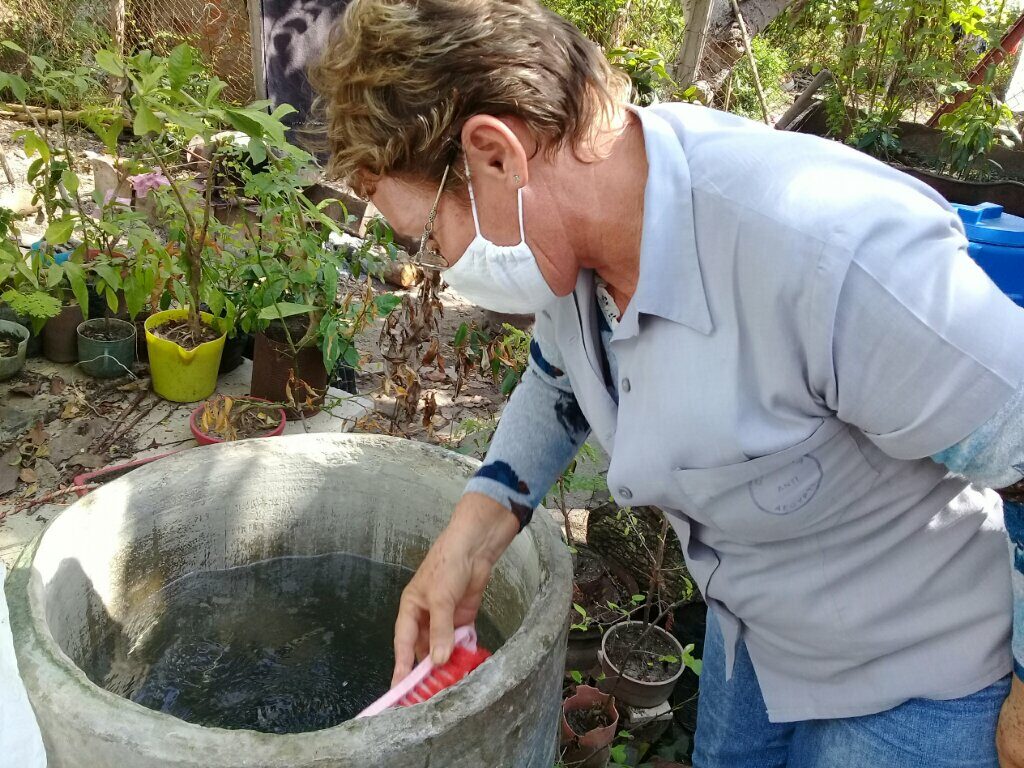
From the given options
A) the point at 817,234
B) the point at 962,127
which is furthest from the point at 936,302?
the point at 962,127

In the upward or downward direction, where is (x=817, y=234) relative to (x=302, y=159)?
upward

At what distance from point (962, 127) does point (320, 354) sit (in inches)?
180

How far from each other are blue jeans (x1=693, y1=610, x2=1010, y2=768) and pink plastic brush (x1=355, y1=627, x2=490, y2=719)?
0.45m

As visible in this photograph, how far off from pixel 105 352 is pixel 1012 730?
3317 millimetres

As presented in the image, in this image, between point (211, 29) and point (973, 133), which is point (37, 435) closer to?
point (211, 29)

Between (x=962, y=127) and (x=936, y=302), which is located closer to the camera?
(x=936, y=302)

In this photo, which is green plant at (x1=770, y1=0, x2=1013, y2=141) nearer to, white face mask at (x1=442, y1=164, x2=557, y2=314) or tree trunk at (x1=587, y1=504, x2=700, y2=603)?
tree trunk at (x1=587, y1=504, x2=700, y2=603)

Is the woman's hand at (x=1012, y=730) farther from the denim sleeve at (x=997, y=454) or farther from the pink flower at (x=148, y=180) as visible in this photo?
the pink flower at (x=148, y=180)

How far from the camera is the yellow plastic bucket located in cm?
324

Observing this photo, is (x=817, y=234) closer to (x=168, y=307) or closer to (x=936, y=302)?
(x=936, y=302)

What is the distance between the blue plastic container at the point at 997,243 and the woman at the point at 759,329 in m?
1.92

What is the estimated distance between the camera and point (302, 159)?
2.76 m

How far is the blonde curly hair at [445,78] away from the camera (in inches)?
40.0

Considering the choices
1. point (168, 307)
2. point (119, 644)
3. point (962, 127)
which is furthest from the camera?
point (962, 127)
